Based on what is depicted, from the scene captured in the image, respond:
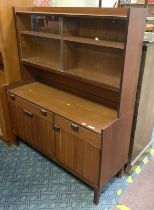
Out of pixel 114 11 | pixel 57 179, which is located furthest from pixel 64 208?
pixel 114 11

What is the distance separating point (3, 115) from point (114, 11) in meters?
1.62

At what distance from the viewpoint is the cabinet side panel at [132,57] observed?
4.42 feet

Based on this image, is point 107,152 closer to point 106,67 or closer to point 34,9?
point 106,67

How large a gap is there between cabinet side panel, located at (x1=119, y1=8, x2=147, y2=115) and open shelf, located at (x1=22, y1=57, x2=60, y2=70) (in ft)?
2.49

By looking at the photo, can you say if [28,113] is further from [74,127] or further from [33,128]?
[74,127]

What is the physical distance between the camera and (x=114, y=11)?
1436 mm

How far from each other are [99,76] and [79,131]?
0.54m

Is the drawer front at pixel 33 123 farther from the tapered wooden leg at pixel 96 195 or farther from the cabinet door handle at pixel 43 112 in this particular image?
the tapered wooden leg at pixel 96 195

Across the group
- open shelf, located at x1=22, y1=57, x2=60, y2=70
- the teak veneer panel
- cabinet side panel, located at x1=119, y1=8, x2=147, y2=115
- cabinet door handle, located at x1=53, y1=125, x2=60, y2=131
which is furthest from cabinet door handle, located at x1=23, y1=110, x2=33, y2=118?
cabinet side panel, located at x1=119, y1=8, x2=147, y2=115

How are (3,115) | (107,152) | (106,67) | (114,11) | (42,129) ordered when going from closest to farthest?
1. (114,11)
2. (107,152)
3. (106,67)
4. (42,129)
5. (3,115)

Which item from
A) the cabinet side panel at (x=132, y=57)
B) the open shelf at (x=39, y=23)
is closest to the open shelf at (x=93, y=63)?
the cabinet side panel at (x=132, y=57)

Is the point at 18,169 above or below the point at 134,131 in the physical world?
below

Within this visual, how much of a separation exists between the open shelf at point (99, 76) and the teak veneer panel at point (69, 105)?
27cm

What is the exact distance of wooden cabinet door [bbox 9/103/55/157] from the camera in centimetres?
197
